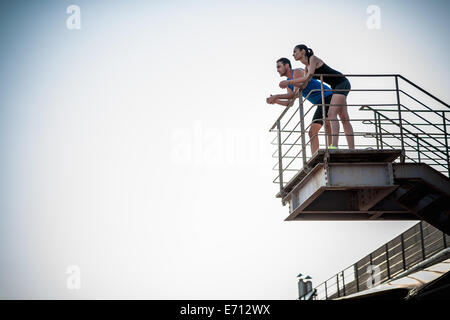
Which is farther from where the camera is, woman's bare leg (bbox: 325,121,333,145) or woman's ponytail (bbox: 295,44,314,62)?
woman's ponytail (bbox: 295,44,314,62)

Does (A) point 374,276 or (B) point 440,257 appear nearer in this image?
(B) point 440,257

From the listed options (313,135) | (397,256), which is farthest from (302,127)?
(397,256)

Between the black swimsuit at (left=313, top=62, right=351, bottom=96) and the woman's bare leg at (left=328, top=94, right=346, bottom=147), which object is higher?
the black swimsuit at (left=313, top=62, right=351, bottom=96)

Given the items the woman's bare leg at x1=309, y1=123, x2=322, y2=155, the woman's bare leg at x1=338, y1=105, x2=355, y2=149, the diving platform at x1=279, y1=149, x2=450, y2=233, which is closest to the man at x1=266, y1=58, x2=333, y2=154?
the woman's bare leg at x1=309, y1=123, x2=322, y2=155

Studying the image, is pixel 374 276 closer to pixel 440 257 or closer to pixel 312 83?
pixel 440 257

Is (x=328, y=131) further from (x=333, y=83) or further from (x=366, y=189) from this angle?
(x=366, y=189)

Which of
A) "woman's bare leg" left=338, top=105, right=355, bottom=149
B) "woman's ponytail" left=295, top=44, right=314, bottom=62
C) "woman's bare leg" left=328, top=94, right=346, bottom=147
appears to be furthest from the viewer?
"woman's ponytail" left=295, top=44, right=314, bottom=62

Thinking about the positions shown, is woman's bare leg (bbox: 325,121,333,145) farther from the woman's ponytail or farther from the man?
the woman's ponytail

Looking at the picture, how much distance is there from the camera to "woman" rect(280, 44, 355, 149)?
13.0 meters

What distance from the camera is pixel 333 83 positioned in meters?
13.5

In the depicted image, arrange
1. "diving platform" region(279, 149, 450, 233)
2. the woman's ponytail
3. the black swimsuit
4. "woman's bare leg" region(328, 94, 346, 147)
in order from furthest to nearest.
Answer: the woman's ponytail, the black swimsuit, "woman's bare leg" region(328, 94, 346, 147), "diving platform" region(279, 149, 450, 233)
